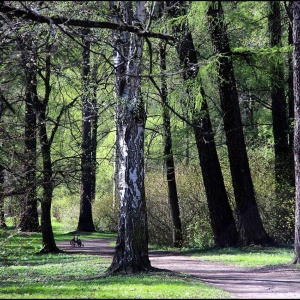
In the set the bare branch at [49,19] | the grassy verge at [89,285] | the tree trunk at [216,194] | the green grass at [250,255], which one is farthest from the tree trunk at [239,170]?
the bare branch at [49,19]

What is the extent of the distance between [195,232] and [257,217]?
429 centimetres

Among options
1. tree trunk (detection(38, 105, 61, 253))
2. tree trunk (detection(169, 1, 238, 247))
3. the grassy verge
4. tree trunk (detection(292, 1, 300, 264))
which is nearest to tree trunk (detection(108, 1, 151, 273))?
the grassy verge

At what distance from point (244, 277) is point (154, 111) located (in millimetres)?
9094

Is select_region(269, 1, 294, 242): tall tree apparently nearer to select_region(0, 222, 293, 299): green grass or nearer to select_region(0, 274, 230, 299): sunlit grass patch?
select_region(0, 222, 293, 299): green grass

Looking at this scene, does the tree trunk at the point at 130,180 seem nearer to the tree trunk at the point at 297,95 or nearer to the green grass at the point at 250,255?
the green grass at the point at 250,255

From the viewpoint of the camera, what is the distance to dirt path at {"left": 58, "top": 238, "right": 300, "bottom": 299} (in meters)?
10.3

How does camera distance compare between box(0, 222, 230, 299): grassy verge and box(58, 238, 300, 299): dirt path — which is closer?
box(0, 222, 230, 299): grassy verge

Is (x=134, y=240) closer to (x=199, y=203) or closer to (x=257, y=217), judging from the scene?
(x=257, y=217)

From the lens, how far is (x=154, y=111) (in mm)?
20625

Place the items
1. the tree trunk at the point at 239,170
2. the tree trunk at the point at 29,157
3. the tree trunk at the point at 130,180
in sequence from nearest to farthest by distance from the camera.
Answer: the tree trunk at the point at 130,180, the tree trunk at the point at 29,157, the tree trunk at the point at 239,170

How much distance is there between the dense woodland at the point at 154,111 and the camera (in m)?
11.2

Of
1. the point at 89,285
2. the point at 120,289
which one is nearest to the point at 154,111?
the point at 89,285

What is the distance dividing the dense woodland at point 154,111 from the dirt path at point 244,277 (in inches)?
53.2

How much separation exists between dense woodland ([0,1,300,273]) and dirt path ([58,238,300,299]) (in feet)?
4.44
